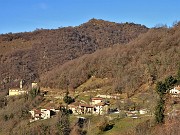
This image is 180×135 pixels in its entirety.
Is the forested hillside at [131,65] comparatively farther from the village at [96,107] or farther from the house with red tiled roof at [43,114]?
the house with red tiled roof at [43,114]

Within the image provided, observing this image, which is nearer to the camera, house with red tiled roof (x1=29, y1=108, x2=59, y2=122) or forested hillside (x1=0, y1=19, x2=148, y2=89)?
house with red tiled roof (x1=29, y1=108, x2=59, y2=122)

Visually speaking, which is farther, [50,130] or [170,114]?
[50,130]

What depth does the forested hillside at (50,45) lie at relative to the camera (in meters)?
89.0

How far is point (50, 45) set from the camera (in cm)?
10612

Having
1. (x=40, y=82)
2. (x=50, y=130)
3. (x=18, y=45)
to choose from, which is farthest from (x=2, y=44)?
(x=50, y=130)

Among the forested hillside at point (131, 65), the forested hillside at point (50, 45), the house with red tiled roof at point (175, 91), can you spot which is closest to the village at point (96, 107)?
the house with red tiled roof at point (175, 91)

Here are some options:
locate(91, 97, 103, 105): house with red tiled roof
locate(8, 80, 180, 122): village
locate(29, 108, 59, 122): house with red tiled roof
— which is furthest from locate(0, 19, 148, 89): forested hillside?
locate(29, 108, 59, 122): house with red tiled roof

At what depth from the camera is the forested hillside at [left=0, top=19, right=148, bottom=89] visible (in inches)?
3504

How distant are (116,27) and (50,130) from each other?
96167 mm

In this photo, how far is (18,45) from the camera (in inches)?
4599

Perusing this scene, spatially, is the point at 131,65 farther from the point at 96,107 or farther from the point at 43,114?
the point at 43,114

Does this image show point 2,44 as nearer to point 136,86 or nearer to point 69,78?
point 69,78

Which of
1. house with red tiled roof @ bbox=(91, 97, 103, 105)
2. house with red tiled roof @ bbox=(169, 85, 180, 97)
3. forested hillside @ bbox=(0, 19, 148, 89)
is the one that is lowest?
house with red tiled roof @ bbox=(91, 97, 103, 105)

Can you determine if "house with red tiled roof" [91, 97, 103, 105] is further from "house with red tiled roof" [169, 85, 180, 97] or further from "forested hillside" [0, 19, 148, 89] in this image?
"forested hillside" [0, 19, 148, 89]
